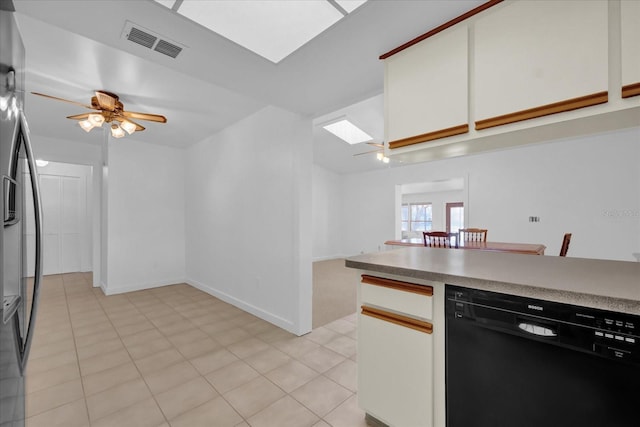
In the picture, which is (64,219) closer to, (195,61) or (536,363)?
(195,61)

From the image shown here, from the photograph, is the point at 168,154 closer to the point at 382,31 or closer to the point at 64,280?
the point at 64,280

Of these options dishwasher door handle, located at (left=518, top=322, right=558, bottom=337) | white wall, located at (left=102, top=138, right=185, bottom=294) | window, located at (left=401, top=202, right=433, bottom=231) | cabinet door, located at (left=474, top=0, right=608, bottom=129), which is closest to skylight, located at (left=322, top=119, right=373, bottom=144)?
white wall, located at (left=102, top=138, right=185, bottom=294)

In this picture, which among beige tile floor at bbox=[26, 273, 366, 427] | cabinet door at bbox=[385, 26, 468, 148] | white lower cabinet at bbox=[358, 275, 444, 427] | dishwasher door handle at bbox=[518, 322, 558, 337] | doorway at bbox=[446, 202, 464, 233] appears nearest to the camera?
dishwasher door handle at bbox=[518, 322, 558, 337]

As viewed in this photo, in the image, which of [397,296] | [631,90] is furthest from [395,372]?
[631,90]

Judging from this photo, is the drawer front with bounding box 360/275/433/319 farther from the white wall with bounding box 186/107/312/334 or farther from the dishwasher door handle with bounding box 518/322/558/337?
the white wall with bounding box 186/107/312/334

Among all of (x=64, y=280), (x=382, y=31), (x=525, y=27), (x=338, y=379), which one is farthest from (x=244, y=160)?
(x=64, y=280)

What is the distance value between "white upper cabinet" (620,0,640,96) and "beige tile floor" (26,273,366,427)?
→ 7.04ft

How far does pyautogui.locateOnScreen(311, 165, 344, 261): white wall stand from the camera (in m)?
7.98

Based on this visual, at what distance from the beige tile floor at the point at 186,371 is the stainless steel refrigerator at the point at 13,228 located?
2.94 ft

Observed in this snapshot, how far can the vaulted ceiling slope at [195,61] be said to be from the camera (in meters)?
1.50

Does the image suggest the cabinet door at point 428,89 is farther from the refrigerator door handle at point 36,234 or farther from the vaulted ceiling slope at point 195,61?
the refrigerator door handle at point 36,234

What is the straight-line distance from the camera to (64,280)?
539 centimetres

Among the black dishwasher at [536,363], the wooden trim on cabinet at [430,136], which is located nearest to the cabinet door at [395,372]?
the black dishwasher at [536,363]

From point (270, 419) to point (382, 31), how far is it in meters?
2.48
